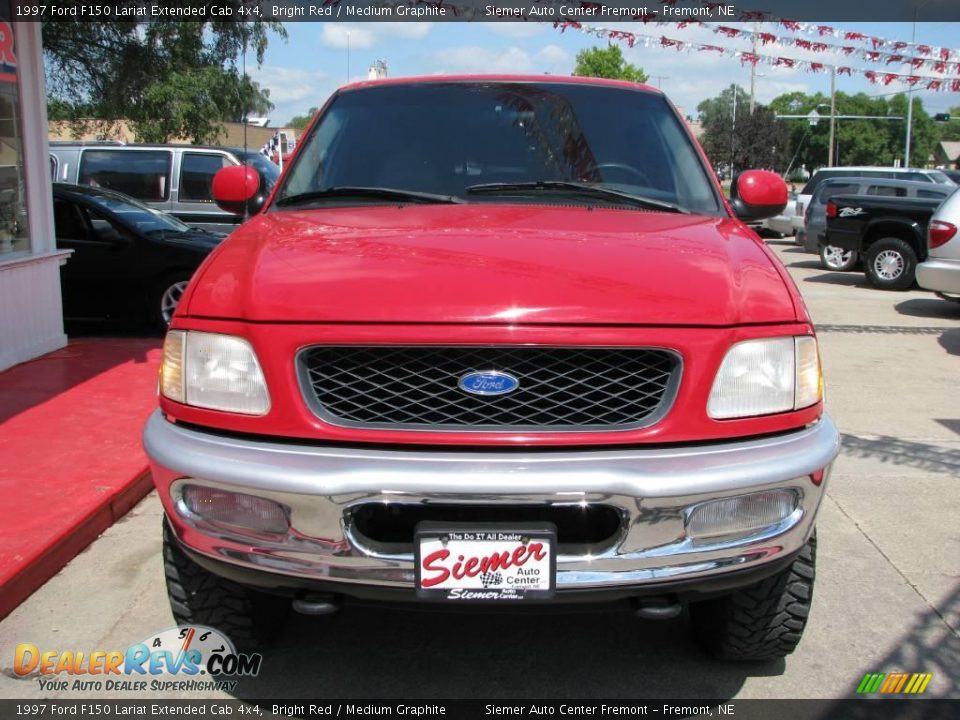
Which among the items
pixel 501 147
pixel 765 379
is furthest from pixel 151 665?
pixel 501 147

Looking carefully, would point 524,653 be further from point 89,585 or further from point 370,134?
point 370,134

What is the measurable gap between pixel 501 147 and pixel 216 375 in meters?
1.65

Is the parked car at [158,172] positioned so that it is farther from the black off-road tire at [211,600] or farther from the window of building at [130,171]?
the black off-road tire at [211,600]

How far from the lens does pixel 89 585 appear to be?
3.47m

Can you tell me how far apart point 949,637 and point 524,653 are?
58.1 inches

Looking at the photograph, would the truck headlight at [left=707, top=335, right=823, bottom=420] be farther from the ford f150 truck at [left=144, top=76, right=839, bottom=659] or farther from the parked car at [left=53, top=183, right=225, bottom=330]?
the parked car at [left=53, top=183, right=225, bottom=330]

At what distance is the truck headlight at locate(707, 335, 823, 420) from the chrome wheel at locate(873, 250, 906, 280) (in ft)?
38.6

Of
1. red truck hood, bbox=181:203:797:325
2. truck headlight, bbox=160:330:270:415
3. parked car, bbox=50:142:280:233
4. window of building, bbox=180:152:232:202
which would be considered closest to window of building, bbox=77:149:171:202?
parked car, bbox=50:142:280:233

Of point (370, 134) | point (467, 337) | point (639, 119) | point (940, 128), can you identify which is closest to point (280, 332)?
point (467, 337)

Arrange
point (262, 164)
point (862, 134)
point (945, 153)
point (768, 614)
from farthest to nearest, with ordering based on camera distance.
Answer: point (945, 153) → point (862, 134) → point (262, 164) → point (768, 614)

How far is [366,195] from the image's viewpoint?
3.29 meters

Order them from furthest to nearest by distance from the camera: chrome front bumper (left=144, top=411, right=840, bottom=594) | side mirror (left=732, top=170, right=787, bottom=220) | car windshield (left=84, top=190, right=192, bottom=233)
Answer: car windshield (left=84, top=190, right=192, bottom=233)
side mirror (left=732, top=170, right=787, bottom=220)
chrome front bumper (left=144, top=411, right=840, bottom=594)

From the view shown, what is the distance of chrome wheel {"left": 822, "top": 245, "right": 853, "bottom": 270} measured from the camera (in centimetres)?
1468

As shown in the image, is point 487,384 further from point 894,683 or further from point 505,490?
point 894,683
